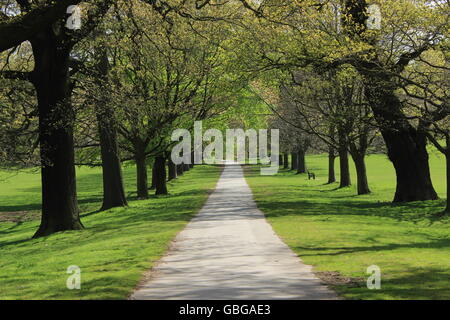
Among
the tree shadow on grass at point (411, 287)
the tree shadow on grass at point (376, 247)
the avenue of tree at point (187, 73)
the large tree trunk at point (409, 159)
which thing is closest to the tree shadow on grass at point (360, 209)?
the large tree trunk at point (409, 159)

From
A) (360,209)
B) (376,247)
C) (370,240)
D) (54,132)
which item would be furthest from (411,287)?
(360,209)

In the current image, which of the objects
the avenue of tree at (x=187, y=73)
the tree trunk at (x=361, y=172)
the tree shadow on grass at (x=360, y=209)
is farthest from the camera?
the tree trunk at (x=361, y=172)

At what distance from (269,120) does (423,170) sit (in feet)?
112

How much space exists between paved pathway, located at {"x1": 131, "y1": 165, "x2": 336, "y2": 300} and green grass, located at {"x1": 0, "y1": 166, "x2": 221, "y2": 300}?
18.2 inches

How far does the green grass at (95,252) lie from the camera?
35.6 feet

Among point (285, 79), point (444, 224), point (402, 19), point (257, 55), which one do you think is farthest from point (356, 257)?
point (285, 79)

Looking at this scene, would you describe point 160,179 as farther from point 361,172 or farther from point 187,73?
point 361,172

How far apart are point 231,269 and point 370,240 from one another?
6.29 m

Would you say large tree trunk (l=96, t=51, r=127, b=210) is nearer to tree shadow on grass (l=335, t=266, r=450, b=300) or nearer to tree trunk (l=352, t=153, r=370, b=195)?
tree trunk (l=352, t=153, r=370, b=195)

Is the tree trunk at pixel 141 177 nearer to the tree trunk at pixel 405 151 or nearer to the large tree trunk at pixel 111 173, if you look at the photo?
the large tree trunk at pixel 111 173

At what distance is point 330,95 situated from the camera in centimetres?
3494

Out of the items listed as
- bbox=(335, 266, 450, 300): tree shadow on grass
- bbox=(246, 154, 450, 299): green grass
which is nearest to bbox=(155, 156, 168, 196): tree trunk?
bbox=(246, 154, 450, 299): green grass

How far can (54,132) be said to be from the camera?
70.4 ft

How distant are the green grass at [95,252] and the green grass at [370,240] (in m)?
3.14
